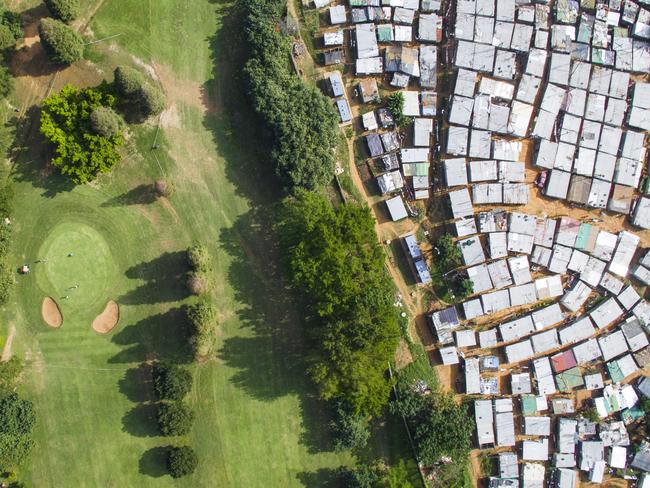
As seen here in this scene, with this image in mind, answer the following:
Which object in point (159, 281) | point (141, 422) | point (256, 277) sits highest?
point (159, 281)

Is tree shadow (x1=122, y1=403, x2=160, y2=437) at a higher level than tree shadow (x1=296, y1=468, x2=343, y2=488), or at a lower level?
higher

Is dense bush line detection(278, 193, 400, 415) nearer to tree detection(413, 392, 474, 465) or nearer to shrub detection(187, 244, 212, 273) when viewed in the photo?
tree detection(413, 392, 474, 465)

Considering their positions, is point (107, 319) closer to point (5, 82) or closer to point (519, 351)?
point (5, 82)

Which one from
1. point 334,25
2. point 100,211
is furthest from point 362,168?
point 100,211

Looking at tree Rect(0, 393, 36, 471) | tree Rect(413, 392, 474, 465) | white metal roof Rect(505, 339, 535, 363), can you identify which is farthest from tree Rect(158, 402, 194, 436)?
white metal roof Rect(505, 339, 535, 363)

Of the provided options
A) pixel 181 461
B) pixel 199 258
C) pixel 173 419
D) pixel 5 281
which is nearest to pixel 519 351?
pixel 199 258

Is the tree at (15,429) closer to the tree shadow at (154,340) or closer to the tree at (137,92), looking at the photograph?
the tree shadow at (154,340)

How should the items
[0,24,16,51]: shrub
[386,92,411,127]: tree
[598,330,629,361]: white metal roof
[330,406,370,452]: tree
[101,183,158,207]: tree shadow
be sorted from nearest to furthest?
[0,24,16,51]: shrub < [330,406,370,452]: tree < [101,183,158,207]: tree shadow < [386,92,411,127]: tree < [598,330,629,361]: white metal roof
